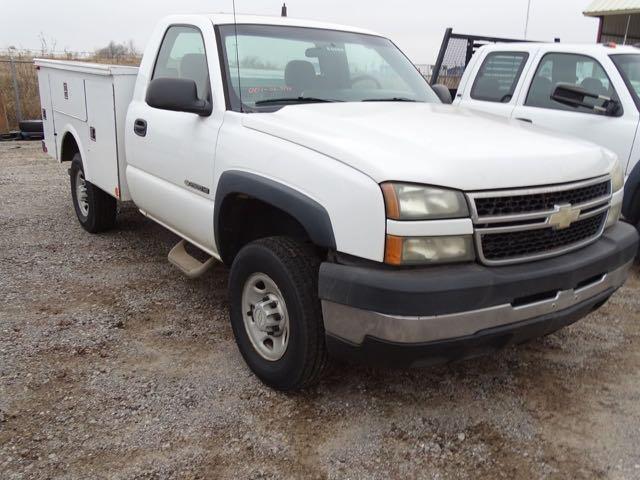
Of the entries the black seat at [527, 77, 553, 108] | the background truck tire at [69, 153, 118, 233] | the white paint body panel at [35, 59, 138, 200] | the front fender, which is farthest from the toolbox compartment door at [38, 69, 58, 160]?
the front fender

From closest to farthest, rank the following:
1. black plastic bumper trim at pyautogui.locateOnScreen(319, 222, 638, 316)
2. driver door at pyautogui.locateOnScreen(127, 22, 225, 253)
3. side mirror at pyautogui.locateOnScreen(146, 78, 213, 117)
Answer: black plastic bumper trim at pyautogui.locateOnScreen(319, 222, 638, 316), side mirror at pyautogui.locateOnScreen(146, 78, 213, 117), driver door at pyautogui.locateOnScreen(127, 22, 225, 253)

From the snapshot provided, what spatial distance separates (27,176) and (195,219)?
6514mm

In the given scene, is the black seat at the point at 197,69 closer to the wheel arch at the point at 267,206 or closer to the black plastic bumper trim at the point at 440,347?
the wheel arch at the point at 267,206

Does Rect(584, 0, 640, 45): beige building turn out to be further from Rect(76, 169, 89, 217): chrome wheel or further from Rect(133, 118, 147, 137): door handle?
Rect(133, 118, 147, 137): door handle

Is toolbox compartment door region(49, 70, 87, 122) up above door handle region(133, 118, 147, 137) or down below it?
above

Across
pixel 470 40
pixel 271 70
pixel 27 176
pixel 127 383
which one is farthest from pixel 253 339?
pixel 27 176

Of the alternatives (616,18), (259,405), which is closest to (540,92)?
(259,405)

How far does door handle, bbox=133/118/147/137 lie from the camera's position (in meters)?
4.16

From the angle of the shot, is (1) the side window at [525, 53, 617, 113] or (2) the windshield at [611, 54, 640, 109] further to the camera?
(1) the side window at [525, 53, 617, 113]

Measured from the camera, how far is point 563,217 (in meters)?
2.61

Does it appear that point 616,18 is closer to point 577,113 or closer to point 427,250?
point 577,113

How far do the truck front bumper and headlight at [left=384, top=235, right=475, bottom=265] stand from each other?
0.04m

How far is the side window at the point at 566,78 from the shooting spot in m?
5.21

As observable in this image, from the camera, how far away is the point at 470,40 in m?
7.55
